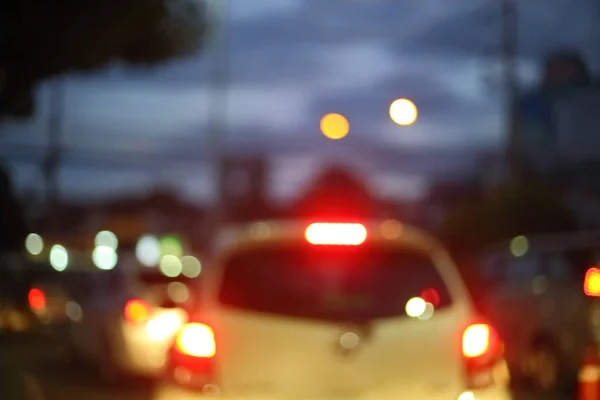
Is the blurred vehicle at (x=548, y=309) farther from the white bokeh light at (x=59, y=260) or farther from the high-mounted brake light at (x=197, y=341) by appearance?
the white bokeh light at (x=59, y=260)

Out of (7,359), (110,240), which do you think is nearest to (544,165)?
(110,240)

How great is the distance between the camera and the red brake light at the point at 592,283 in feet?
41.6

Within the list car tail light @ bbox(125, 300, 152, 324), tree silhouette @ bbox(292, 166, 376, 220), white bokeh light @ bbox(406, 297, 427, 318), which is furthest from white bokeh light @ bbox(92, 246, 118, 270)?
tree silhouette @ bbox(292, 166, 376, 220)

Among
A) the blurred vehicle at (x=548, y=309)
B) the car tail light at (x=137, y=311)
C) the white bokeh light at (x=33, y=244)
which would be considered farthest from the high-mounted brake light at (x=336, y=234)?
the white bokeh light at (x=33, y=244)

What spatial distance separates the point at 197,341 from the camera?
6258 mm

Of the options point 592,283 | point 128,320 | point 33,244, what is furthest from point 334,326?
point 33,244

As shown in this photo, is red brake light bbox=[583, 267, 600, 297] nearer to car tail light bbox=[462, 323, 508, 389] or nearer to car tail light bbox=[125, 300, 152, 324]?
car tail light bbox=[125, 300, 152, 324]

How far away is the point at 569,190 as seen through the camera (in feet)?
134

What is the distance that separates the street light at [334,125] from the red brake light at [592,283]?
8.54 m

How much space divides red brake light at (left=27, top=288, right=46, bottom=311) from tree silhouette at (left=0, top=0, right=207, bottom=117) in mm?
2833

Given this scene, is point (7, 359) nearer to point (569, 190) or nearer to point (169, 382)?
point (169, 382)

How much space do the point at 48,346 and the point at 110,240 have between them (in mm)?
22409

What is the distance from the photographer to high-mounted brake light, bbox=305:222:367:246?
648cm

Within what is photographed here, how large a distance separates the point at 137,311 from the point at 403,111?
7874 mm
